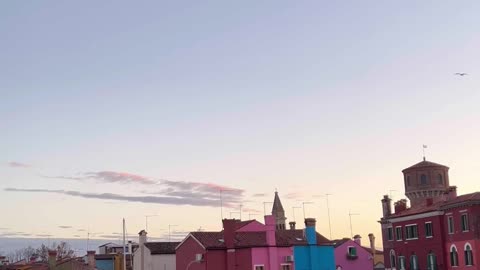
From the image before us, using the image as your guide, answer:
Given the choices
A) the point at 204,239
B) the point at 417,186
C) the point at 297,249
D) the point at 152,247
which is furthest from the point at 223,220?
the point at 417,186

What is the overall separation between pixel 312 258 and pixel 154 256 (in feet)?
75.1

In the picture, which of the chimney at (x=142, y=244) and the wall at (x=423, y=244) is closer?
the wall at (x=423, y=244)

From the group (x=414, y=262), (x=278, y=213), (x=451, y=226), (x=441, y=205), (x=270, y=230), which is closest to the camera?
(x=451, y=226)

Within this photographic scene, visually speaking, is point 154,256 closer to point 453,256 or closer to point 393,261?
point 393,261

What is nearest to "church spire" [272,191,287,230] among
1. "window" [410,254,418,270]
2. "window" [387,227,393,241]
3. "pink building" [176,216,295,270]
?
"window" [387,227,393,241]

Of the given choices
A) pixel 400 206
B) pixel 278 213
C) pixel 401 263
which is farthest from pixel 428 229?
pixel 278 213

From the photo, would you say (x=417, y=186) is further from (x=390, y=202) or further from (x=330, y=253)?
(x=330, y=253)

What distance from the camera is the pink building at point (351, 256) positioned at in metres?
87.4

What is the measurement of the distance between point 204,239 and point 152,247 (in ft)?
44.3

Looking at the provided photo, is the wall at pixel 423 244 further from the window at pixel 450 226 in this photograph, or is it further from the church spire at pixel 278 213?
the church spire at pixel 278 213

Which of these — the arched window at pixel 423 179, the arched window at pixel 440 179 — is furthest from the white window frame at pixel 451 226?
the arched window at pixel 440 179

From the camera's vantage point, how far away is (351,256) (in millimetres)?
88125

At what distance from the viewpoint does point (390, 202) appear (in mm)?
95125

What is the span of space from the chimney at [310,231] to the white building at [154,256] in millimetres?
20708
